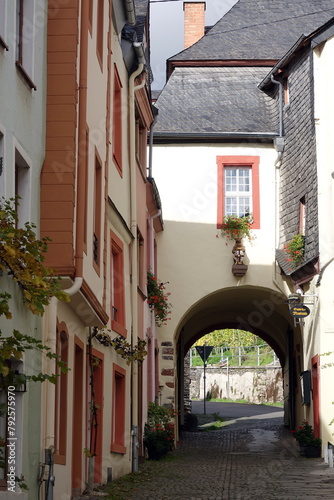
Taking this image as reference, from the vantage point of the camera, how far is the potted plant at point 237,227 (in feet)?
72.7

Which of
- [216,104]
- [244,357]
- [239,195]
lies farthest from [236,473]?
[244,357]

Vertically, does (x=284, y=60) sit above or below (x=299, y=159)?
above

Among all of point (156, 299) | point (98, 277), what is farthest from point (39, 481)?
point (156, 299)

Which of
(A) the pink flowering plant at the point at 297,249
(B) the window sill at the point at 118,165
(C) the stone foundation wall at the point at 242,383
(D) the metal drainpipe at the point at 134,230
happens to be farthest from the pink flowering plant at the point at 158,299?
(C) the stone foundation wall at the point at 242,383

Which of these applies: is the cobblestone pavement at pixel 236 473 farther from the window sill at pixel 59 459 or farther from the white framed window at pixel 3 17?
the white framed window at pixel 3 17

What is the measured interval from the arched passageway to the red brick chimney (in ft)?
25.6

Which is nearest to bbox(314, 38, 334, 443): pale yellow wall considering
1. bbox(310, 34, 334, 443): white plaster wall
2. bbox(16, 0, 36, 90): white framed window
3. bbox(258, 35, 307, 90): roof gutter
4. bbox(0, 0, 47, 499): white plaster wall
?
bbox(310, 34, 334, 443): white plaster wall

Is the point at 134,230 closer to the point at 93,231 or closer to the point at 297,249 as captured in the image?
the point at 93,231

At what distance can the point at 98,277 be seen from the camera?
12102 millimetres

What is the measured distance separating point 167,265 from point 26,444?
44.2 feet

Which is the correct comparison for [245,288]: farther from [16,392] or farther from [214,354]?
[214,354]

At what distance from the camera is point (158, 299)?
20.8 m

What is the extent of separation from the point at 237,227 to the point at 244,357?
22.9 metres

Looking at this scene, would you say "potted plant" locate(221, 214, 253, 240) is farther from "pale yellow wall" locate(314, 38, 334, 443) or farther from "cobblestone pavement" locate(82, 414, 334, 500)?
"cobblestone pavement" locate(82, 414, 334, 500)
